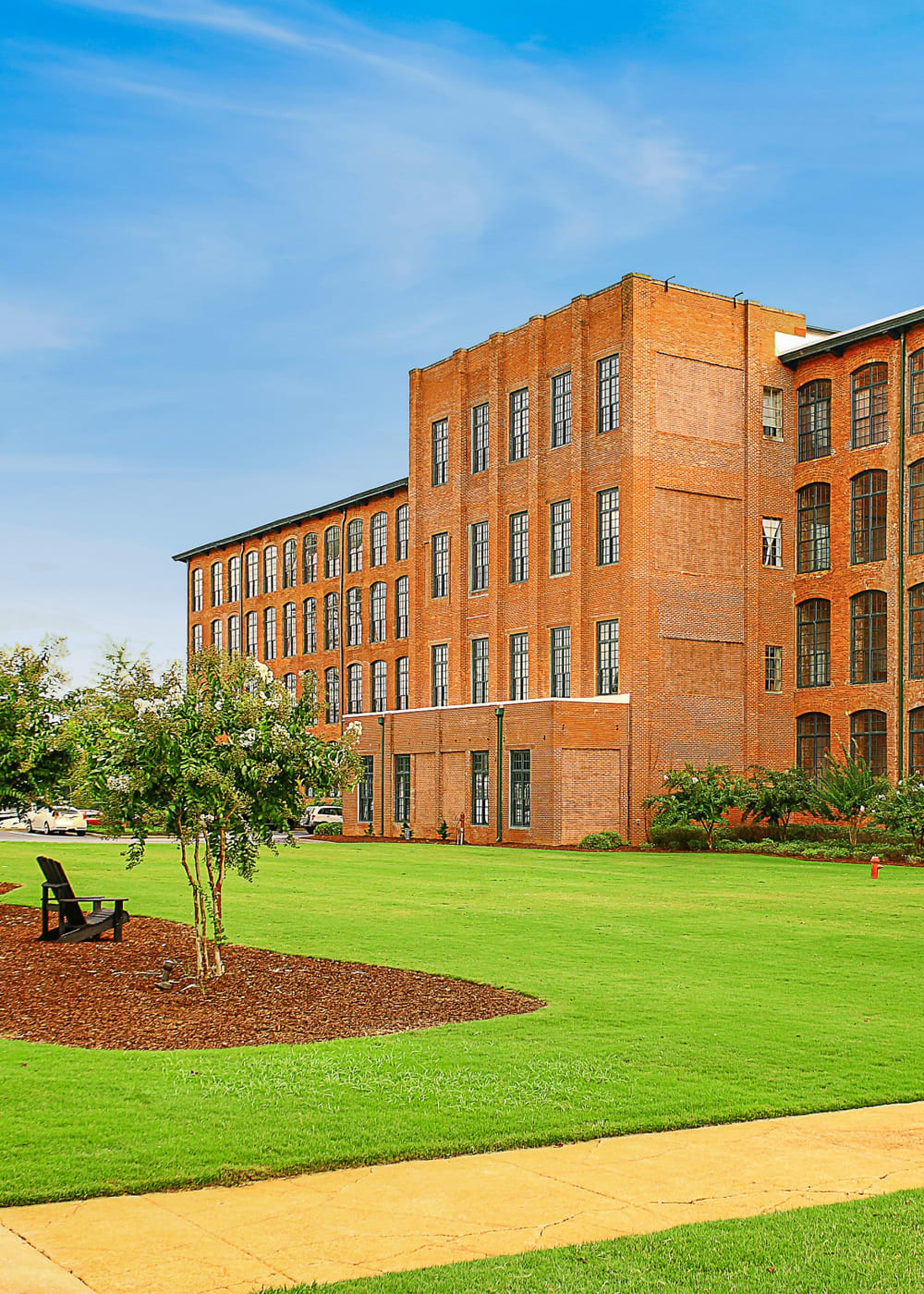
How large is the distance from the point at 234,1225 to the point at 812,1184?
2969 mm

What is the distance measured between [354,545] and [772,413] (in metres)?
29.0

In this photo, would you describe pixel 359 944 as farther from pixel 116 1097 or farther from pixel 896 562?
pixel 896 562

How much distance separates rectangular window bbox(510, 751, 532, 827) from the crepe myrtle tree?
3287cm

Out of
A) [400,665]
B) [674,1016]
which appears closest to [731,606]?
[400,665]

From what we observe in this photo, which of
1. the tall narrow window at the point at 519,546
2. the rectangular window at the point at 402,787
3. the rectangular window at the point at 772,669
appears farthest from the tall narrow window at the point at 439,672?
the rectangular window at the point at 772,669

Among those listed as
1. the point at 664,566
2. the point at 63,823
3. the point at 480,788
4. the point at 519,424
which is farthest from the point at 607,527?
the point at 63,823

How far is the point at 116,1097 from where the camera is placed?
8594 mm

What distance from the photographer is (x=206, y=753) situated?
12.6 metres

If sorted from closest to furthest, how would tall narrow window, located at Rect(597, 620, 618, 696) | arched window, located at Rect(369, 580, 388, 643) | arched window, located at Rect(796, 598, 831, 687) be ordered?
tall narrow window, located at Rect(597, 620, 618, 696)
arched window, located at Rect(796, 598, 831, 687)
arched window, located at Rect(369, 580, 388, 643)

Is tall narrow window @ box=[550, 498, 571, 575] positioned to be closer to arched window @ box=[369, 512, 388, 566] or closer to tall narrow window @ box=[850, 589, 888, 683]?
tall narrow window @ box=[850, 589, 888, 683]

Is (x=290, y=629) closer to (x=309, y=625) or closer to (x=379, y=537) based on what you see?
(x=309, y=625)

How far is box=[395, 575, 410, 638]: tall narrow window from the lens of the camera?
223 ft

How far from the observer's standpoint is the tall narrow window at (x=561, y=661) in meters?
49.2

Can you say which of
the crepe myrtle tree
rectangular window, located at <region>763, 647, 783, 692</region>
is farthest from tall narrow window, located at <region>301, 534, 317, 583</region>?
the crepe myrtle tree
